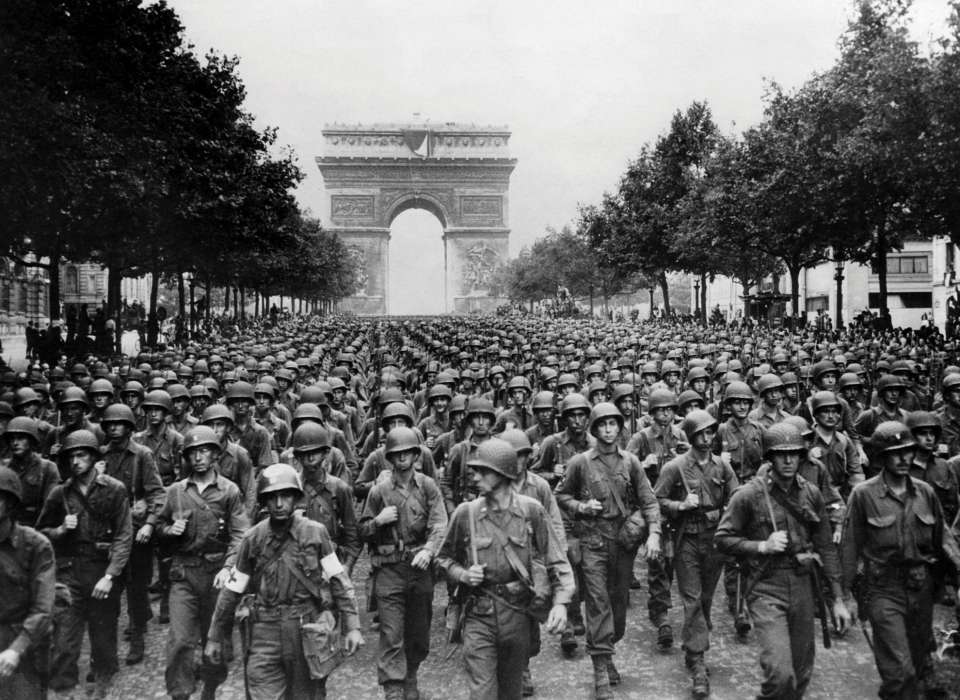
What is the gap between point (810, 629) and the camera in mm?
5398

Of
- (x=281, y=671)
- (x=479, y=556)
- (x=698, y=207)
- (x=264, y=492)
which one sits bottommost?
(x=281, y=671)

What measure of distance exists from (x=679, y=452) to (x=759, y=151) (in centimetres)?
2179

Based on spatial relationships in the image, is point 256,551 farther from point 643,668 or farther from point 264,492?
point 643,668

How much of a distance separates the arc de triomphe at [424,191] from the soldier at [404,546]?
251 ft

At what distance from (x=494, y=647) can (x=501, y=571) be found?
0.40m

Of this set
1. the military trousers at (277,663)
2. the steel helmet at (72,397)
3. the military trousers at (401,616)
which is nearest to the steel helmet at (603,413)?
the military trousers at (401,616)

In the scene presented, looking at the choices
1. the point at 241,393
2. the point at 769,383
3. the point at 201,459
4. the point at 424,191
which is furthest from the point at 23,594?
the point at 424,191

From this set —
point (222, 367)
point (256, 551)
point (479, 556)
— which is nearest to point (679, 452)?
point (479, 556)

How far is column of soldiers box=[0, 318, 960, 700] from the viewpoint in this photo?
491 centimetres

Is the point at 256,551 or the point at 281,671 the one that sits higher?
the point at 256,551

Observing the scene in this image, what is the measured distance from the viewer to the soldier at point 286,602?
4.79 metres

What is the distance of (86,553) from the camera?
6.33 meters

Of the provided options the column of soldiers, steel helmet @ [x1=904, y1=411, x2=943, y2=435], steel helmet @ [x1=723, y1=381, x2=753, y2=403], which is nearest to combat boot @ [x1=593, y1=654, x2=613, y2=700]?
the column of soldiers

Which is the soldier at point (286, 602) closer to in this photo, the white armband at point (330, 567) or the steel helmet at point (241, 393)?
the white armband at point (330, 567)
